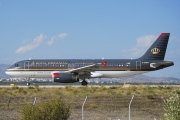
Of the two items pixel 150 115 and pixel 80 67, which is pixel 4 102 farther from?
pixel 80 67

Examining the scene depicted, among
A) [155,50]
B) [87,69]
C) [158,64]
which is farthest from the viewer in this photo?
[155,50]

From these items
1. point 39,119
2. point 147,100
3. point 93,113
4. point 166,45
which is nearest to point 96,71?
point 166,45

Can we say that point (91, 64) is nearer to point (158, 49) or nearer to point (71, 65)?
point (71, 65)

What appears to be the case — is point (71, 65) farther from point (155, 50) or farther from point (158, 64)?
point (155, 50)

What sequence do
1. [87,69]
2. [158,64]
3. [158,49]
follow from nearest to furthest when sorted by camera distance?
[87,69], [158,64], [158,49]

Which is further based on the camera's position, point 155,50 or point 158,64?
point 155,50

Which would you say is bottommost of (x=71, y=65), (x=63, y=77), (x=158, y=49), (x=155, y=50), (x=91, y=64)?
(x=63, y=77)

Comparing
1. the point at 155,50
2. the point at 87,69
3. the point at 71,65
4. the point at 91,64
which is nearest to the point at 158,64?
the point at 155,50

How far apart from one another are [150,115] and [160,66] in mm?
23542

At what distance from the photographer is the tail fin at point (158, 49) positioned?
51.4 meters

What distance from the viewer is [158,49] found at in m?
51.7

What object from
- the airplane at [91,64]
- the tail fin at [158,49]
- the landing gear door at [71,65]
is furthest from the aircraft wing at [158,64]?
the landing gear door at [71,65]

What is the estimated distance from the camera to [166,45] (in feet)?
172

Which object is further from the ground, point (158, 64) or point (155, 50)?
point (155, 50)
